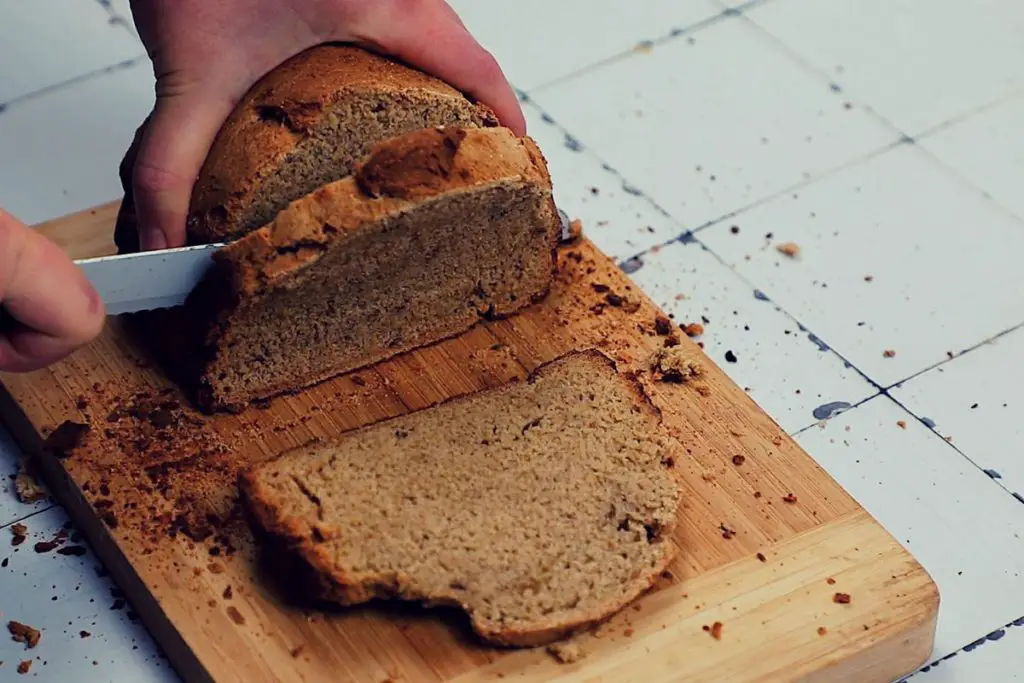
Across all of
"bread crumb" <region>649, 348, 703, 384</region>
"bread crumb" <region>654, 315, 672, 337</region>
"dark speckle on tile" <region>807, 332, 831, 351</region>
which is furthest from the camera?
"dark speckle on tile" <region>807, 332, 831, 351</region>

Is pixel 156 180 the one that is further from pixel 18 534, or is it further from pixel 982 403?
pixel 982 403

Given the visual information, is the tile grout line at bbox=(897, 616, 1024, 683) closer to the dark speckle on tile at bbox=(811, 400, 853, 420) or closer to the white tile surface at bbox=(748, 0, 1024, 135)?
the dark speckle on tile at bbox=(811, 400, 853, 420)

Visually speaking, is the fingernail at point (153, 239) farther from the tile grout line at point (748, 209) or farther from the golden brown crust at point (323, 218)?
the tile grout line at point (748, 209)

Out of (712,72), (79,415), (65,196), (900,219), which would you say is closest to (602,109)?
(712,72)

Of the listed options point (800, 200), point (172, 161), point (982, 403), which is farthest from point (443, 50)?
point (982, 403)

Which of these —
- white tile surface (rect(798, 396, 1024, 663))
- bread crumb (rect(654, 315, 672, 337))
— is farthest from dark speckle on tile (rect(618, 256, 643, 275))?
white tile surface (rect(798, 396, 1024, 663))

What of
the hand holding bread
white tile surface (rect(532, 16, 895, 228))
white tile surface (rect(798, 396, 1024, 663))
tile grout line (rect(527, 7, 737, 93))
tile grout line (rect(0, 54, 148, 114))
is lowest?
white tile surface (rect(798, 396, 1024, 663))
